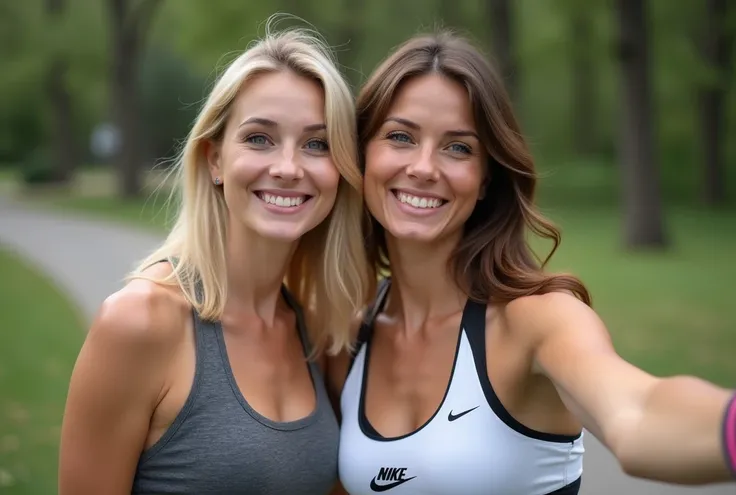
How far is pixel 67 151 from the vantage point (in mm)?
32406

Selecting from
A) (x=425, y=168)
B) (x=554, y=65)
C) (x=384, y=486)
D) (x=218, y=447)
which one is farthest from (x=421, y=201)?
(x=554, y=65)

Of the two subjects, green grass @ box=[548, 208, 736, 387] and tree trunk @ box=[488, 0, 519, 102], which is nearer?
green grass @ box=[548, 208, 736, 387]

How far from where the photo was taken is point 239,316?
3.15 metres

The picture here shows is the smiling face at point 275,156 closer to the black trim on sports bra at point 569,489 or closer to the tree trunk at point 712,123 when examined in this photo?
the black trim on sports bra at point 569,489

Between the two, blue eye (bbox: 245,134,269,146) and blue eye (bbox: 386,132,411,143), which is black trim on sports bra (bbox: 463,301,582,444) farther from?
blue eye (bbox: 245,134,269,146)

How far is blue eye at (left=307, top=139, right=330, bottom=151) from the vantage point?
3.15 m

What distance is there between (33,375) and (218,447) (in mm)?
5527

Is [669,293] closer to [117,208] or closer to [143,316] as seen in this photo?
[143,316]

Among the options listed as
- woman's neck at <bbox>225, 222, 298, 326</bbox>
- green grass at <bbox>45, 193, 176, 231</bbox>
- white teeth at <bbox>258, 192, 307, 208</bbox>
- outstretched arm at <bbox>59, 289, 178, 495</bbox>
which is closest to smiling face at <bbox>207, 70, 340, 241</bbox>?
white teeth at <bbox>258, 192, 307, 208</bbox>

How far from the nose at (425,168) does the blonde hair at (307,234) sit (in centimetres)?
24

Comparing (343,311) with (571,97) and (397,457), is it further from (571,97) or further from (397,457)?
(571,97)

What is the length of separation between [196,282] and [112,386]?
523 millimetres

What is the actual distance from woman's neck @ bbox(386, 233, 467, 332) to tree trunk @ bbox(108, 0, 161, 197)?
22568 millimetres

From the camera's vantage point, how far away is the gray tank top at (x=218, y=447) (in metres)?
2.79
